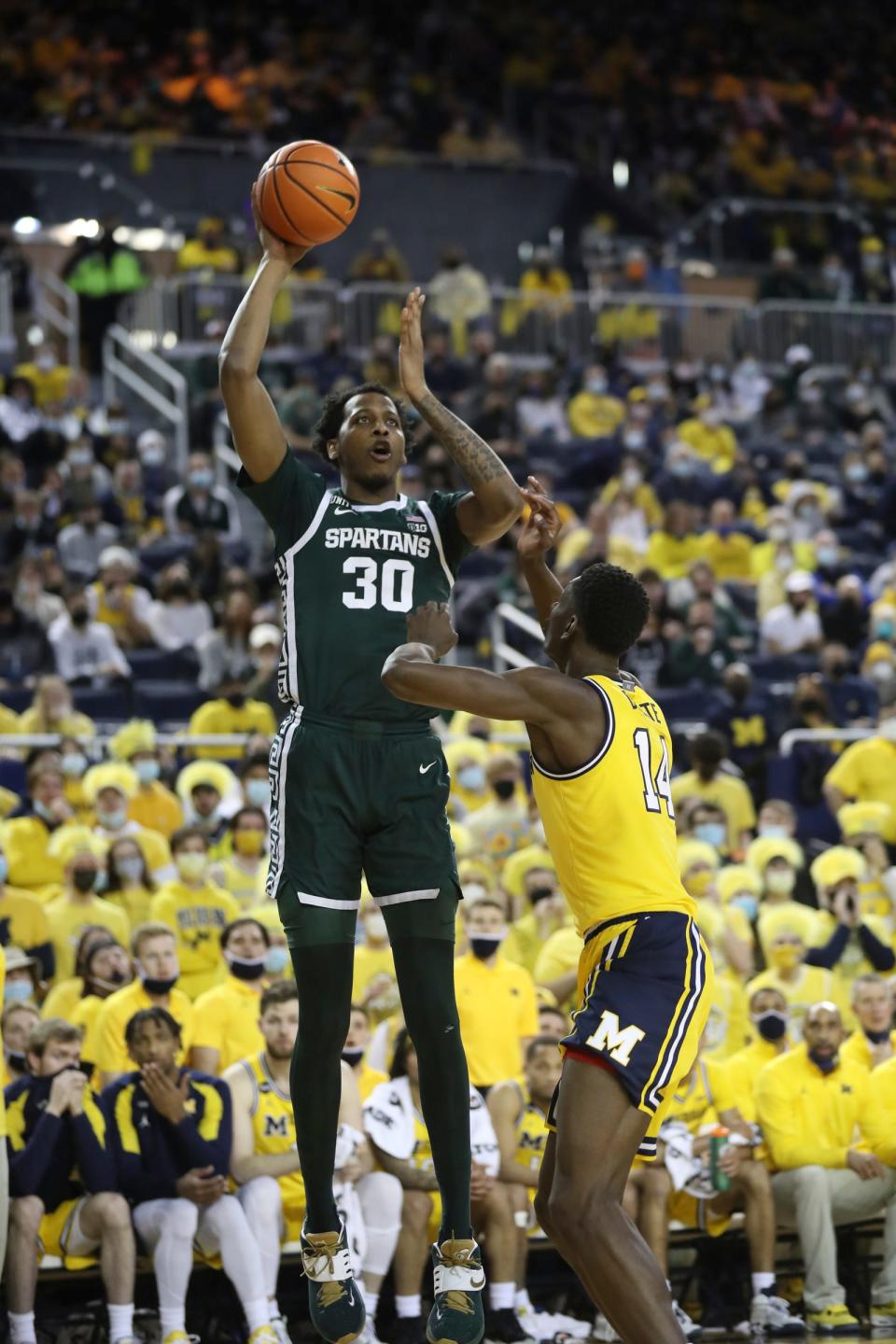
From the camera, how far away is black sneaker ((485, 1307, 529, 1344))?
31.0 ft

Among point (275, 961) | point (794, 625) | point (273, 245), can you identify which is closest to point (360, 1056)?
point (275, 961)

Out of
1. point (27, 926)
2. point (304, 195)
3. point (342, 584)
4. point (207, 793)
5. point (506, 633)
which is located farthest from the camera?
point (506, 633)

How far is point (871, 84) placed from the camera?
3028 centimetres

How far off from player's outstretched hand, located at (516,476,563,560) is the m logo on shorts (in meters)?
1.55

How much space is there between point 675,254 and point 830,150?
14.8 ft

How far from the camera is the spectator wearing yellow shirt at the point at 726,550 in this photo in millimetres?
18750

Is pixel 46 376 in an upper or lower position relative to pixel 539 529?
upper

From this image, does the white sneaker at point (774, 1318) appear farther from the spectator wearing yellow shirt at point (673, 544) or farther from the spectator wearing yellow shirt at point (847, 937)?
the spectator wearing yellow shirt at point (673, 544)

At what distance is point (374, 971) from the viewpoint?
11.2 meters

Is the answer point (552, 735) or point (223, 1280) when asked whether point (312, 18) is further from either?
point (552, 735)

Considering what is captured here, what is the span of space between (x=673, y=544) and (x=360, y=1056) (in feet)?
30.2

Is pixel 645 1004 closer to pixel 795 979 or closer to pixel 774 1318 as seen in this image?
pixel 774 1318

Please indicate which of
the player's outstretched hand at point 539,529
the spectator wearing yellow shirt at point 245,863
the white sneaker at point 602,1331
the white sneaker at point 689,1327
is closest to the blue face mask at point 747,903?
the spectator wearing yellow shirt at point 245,863

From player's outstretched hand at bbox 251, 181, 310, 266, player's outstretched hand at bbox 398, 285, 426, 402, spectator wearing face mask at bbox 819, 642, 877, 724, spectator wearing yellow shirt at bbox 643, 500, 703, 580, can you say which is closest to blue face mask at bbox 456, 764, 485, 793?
spectator wearing face mask at bbox 819, 642, 877, 724
